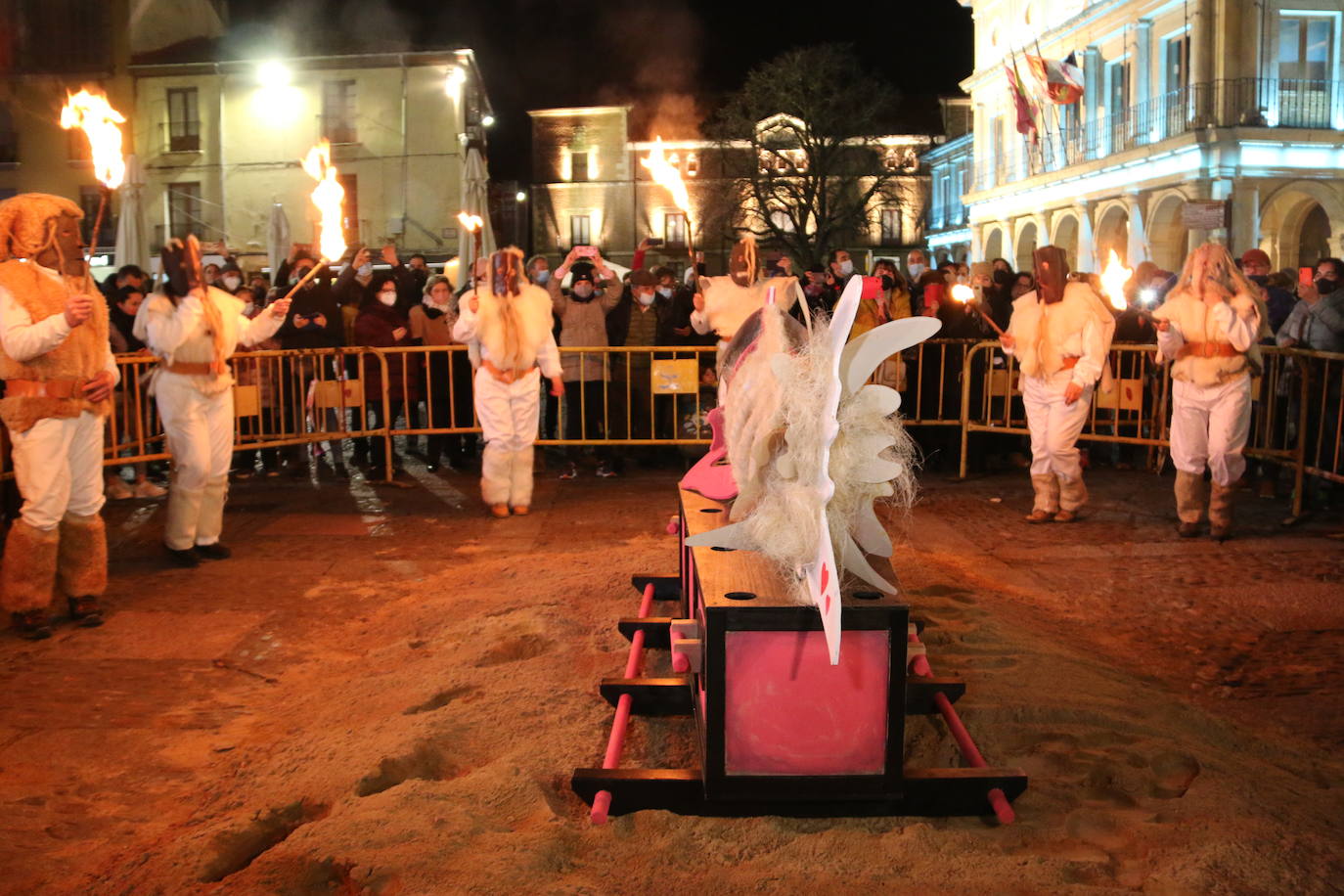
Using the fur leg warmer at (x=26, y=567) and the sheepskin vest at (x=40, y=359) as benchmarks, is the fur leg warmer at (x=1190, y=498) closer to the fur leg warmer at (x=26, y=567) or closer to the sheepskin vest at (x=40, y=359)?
the sheepskin vest at (x=40, y=359)

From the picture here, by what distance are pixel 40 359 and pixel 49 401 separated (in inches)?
8.8

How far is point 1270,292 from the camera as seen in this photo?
11586 mm

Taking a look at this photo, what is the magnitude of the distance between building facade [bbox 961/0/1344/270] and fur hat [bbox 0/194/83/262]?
2358 cm

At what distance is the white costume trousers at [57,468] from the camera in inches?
242

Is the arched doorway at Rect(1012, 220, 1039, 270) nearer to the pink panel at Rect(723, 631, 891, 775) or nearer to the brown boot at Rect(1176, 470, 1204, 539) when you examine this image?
the brown boot at Rect(1176, 470, 1204, 539)

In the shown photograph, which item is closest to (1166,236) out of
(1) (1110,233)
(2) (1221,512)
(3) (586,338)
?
(1) (1110,233)

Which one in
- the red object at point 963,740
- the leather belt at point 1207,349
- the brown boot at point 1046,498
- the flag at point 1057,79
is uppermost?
the flag at point 1057,79

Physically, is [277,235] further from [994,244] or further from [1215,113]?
[994,244]

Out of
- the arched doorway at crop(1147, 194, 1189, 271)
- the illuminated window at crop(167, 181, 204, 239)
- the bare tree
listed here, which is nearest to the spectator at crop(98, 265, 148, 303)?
the arched doorway at crop(1147, 194, 1189, 271)

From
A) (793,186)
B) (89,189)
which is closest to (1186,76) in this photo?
(793,186)

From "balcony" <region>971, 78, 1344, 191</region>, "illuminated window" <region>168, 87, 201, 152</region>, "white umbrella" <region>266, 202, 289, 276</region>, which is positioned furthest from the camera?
"illuminated window" <region>168, 87, 201, 152</region>

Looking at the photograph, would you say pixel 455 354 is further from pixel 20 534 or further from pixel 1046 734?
pixel 1046 734

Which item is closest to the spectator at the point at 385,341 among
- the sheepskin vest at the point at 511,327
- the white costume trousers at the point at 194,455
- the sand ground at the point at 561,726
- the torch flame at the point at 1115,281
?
the sheepskin vest at the point at 511,327

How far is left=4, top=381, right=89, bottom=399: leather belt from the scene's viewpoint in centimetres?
614
